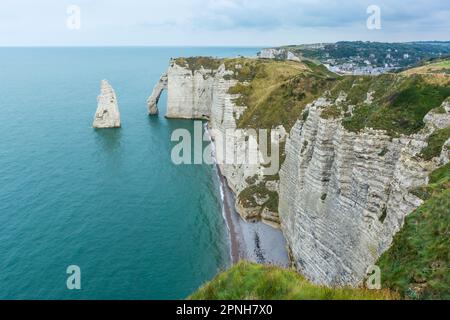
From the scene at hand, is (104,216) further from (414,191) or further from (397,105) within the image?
(414,191)

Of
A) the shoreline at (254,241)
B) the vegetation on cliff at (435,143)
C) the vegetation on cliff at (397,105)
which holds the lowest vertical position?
the shoreline at (254,241)

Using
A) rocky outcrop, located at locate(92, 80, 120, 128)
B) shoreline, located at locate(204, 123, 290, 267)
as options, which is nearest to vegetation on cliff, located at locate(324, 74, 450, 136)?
shoreline, located at locate(204, 123, 290, 267)

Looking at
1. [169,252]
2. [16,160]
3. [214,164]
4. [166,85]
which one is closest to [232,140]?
[214,164]

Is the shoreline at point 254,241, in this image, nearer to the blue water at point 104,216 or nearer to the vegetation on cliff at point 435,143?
the blue water at point 104,216

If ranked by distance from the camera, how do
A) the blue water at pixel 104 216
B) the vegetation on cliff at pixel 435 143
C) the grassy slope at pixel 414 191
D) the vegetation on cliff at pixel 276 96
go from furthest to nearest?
the vegetation on cliff at pixel 276 96 < the blue water at pixel 104 216 < the vegetation on cliff at pixel 435 143 < the grassy slope at pixel 414 191

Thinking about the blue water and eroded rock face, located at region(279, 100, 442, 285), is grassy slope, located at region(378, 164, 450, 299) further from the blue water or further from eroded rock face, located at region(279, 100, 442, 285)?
the blue water

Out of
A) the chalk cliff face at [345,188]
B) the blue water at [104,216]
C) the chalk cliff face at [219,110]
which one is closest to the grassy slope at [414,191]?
the chalk cliff face at [345,188]

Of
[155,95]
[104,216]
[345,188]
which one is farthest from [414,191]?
[155,95]
